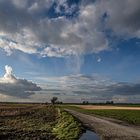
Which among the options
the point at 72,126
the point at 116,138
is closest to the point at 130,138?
the point at 116,138

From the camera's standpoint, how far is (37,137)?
82.9 feet

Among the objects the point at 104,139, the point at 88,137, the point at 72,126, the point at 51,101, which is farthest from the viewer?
the point at 51,101

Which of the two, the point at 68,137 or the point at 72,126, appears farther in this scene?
the point at 72,126

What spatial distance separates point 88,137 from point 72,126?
5547mm

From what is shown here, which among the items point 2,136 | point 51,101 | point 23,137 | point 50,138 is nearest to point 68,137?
point 50,138

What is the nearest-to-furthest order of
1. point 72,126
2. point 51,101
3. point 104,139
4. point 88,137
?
point 104,139 → point 88,137 → point 72,126 → point 51,101

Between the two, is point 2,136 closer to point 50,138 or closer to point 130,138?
point 50,138

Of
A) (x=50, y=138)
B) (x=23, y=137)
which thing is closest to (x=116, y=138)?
(x=50, y=138)

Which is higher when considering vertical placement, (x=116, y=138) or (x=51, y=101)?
(x=51, y=101)

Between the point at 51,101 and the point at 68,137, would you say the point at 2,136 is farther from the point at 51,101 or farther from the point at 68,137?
the point at 51,101

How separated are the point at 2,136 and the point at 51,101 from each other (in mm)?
160474

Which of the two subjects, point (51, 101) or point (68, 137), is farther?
point (51, 101)

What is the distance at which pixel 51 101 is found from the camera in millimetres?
185875

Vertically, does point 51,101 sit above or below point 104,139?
above
